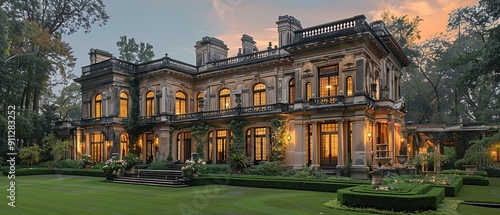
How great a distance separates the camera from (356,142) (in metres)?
23.1

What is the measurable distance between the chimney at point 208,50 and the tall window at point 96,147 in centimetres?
1136

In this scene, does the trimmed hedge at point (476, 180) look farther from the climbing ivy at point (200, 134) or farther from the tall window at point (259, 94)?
the climbing ivy at point (200, 134)

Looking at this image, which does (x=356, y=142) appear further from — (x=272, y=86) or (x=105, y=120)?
(x=105, y=120)

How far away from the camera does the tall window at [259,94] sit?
29.8 meters

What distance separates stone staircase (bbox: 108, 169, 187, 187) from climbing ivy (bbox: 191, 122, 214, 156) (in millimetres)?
5731

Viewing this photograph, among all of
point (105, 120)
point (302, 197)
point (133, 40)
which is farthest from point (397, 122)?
point (133, 40)

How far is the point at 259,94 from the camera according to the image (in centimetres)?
3008

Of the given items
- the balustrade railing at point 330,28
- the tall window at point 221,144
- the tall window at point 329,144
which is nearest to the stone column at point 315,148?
the tall window at point 329,144

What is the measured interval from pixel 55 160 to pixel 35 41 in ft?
35.8

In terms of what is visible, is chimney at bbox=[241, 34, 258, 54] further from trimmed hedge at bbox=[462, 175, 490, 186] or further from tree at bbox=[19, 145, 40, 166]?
tree at bbox=[19, 145, 40, 166]

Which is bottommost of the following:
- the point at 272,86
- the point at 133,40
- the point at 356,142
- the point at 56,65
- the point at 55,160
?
the point at 55,160

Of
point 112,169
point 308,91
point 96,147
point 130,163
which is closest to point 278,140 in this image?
point 308,91

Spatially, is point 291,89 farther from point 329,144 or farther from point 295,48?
point 329,144

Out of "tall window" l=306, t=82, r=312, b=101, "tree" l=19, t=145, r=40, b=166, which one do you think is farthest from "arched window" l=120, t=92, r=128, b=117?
"tall window" l=306, t=82, r=312, b=101
